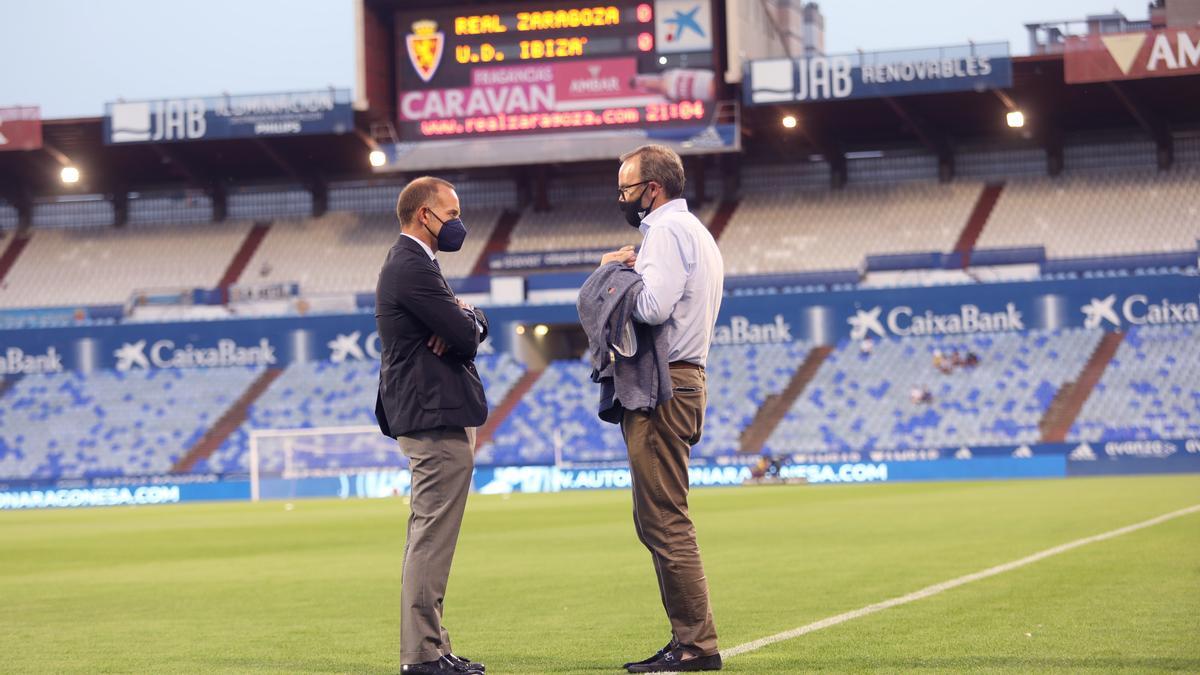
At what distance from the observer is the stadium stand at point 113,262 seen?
164 ft

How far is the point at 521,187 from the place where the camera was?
165ft

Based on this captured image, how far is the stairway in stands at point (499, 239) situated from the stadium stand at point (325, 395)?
10.7ft

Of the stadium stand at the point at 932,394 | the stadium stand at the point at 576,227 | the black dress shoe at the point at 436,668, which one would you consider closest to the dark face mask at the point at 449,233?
the black dress shoe at the point at 436,668

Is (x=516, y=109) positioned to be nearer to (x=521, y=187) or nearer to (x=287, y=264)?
(x=521, y=187)

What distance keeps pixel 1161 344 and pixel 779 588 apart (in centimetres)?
3192

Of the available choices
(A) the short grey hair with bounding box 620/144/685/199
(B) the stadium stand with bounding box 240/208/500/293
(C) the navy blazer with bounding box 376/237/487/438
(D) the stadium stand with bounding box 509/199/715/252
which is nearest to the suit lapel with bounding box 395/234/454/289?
(C) the navy blazer with bounding box 376/237/487/438

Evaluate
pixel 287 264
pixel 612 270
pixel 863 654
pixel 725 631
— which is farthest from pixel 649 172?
pixel 287 264

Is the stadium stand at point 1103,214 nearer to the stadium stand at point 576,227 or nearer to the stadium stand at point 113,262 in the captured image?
the stadium stand at point 576,227

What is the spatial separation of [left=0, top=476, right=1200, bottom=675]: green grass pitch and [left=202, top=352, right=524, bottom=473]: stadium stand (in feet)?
64.2

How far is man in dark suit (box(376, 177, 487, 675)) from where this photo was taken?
699cm

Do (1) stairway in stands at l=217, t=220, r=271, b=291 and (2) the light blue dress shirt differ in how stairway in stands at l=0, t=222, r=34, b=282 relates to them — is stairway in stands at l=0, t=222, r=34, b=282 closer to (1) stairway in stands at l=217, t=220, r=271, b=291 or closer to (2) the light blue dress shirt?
(1) stairway in stands at l=217, t=220, r=271, b=291

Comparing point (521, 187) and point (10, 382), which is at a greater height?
point (521, 187)

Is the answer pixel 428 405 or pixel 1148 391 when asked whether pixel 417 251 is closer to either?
pixel 428 405

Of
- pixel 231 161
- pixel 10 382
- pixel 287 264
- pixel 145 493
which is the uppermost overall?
pixel 231 161
